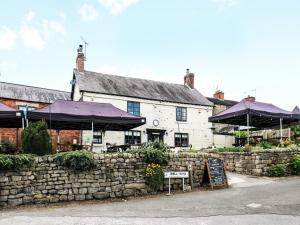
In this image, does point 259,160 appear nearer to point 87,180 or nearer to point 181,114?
point 87,180

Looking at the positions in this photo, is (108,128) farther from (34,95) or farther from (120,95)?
(34,95)

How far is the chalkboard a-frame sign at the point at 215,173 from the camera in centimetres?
1330

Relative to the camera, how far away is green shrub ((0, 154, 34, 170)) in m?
10.7

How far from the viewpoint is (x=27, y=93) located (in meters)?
26.6

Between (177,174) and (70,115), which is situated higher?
(70,115)

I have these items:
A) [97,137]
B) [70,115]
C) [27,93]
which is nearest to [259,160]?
[70,115]

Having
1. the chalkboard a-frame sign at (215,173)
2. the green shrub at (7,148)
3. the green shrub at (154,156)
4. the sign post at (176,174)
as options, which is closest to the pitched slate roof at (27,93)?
the green shrub at (7,148)

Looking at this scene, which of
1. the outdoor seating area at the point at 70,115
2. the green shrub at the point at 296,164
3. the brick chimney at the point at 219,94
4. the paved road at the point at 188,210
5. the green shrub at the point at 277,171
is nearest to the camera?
the paved road at the point at 188,210

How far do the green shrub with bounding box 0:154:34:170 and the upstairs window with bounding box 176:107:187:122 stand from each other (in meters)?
16.8

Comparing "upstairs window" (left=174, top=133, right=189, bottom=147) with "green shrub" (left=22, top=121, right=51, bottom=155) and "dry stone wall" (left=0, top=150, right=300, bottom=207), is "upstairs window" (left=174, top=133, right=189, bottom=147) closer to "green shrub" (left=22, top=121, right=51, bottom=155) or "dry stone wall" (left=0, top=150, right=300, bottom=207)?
"dry stone wall" (left=0, top=150, right=300, bottom=207)

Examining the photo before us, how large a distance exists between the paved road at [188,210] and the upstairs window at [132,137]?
1240cm

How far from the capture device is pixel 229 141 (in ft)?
96.5

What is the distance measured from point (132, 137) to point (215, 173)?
1176 centimetres

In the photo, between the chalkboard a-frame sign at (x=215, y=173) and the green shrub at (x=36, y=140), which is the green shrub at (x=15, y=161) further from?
the chalkboard a-frame sign at (x=215, y=173)
